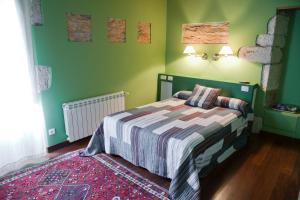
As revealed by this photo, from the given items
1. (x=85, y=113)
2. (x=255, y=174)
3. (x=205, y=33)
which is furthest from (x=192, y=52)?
(x=255, y=174)

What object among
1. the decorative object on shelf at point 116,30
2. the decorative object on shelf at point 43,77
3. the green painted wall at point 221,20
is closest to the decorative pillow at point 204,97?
the green painted wall at point 221,20

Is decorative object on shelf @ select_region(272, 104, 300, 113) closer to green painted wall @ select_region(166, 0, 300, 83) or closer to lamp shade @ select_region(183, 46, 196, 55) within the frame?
green painted wall @ select_region(166, 0, 300, 83)

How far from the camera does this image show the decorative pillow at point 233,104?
125 inches

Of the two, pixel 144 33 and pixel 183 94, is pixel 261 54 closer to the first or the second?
pixel 183 94

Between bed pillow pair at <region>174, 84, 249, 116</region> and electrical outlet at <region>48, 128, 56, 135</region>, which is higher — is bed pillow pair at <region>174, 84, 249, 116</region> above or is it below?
above

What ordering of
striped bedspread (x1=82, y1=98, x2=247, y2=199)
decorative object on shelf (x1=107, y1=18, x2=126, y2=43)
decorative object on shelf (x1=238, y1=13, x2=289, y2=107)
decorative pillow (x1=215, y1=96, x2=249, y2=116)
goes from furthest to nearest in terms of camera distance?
decorative object on shelf (x1=107, y1=18, x2=126, y2=43) → decorative object on shelf (x1=238, y1=13, x2=289, y2=107) → decorative pillow (x1=215, y1=96, x2=249, y2=116) → striped bedspread (x1=82, y1=98, x2=247, y2=199)

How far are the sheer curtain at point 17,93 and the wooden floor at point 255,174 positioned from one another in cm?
39

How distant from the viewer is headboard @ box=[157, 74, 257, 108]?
3.39m

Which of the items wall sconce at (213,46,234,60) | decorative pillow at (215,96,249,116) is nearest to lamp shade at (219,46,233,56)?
wall sconce at (213,46,234,60)

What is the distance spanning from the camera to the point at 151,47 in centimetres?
430

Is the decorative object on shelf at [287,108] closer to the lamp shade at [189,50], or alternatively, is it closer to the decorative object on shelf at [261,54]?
the decorative object on shelf at [261,54]

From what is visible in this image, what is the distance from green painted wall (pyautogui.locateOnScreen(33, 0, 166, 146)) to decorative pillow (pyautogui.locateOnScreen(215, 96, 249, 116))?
1553mm

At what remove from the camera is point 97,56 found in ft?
11.1

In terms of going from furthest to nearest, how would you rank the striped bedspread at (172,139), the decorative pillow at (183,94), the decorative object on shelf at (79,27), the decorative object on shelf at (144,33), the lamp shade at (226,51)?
the decorative object on shelf at (144,33) → the decorative pillow at (183,94) → the lamp shade at (226,51) → the decorative object on shelf at (79,27) → the striped bedspread at (172,139)
